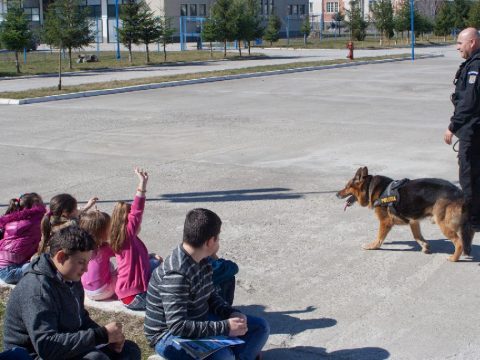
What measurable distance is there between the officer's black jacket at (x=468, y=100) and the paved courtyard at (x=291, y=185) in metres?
1.15

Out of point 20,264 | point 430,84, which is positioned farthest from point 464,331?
point 430,84

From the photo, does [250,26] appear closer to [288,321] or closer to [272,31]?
[272,31]

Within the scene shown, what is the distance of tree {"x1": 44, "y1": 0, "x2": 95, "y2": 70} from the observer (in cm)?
3109

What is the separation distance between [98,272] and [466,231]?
3.19 m

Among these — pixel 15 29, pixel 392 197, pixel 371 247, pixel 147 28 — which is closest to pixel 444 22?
pixel 147 28

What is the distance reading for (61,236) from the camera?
370 cm

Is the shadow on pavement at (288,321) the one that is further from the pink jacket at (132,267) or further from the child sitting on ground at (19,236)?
the child sitting on ground at (19,236)

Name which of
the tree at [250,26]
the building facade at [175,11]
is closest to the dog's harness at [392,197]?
the tree at [250,26]

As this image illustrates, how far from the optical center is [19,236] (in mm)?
5906

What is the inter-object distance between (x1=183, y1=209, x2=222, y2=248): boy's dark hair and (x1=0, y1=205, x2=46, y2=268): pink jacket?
2.27 metres

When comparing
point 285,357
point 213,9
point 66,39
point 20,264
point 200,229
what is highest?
point 213,9

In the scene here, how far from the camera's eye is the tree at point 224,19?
45906 mm

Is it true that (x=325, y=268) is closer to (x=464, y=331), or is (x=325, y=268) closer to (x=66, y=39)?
(x=464, y=331)

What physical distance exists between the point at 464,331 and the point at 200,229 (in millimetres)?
2192
